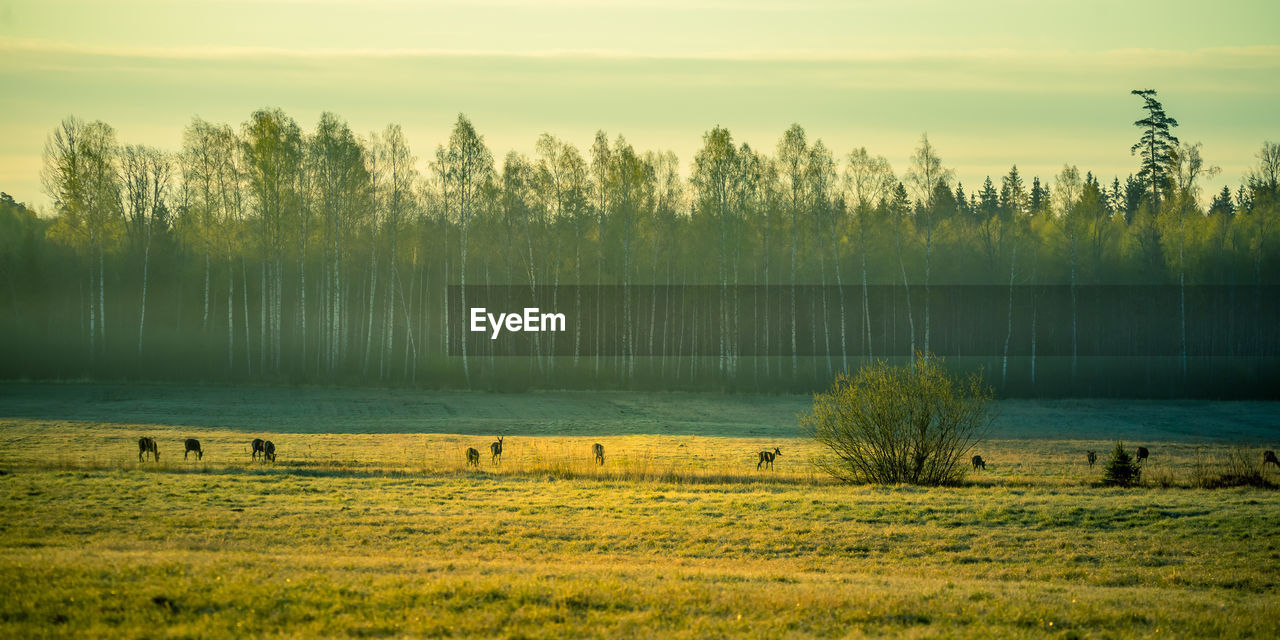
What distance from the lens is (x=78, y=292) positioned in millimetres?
73938

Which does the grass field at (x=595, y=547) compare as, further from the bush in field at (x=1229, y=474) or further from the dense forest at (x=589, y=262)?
the dense forest at (x=589, y=262)

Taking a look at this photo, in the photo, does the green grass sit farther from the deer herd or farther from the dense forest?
the dense forest

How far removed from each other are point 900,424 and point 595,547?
12.6 metres

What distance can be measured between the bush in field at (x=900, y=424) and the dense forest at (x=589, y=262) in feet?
117

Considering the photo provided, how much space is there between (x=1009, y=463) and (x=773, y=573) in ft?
71.2

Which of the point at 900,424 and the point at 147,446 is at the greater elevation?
the point at 900,424

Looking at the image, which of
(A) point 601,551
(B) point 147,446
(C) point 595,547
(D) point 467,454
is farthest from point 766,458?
(B) point 147,446

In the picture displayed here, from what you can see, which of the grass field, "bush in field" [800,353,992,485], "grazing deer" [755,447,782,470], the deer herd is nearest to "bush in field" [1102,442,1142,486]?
the grass field

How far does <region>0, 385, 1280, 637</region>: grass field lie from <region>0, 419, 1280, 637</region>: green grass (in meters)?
0.07

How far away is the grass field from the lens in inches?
496

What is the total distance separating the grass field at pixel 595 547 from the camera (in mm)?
12609

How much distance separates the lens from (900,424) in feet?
90.3

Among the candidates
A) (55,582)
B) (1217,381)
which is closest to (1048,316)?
(1217,381)

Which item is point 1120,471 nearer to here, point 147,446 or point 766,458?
point 766,458
